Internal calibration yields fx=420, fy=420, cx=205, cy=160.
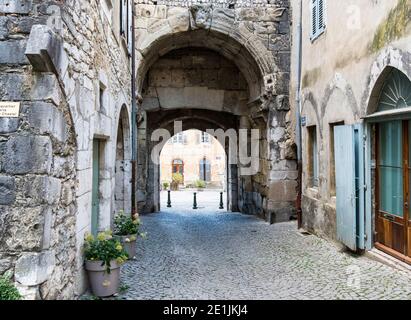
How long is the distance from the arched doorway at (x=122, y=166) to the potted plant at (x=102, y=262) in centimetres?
377

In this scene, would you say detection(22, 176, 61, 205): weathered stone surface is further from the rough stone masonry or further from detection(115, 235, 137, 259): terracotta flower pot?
detection(115, 235, 137, 259): terracotta flower pot

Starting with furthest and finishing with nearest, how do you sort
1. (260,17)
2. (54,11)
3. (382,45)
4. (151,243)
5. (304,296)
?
(260,17) → (151,243) → (382,45) → (304,296) → (54,11)

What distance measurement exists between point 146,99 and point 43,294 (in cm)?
812

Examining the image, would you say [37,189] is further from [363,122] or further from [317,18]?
[317,18]

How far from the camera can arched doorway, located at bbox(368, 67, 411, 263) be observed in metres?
4.92

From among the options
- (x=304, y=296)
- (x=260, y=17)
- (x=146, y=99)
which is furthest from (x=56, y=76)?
(x=146, y=99)

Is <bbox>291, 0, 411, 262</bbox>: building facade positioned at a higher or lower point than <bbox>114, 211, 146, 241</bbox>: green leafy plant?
higher

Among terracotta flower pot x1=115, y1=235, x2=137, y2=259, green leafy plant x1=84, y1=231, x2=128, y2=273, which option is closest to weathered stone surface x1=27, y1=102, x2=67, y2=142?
green leafy plant x1=84, y1=231, x2=128, y2=273

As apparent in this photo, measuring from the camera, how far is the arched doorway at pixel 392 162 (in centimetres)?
492

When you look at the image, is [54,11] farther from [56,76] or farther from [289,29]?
[289,29]

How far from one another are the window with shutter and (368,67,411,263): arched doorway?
7.57ft

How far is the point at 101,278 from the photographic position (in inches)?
160

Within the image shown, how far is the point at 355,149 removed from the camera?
5.73 metres

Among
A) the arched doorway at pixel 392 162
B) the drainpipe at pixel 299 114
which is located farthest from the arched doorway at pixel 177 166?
the arched doorway at pixel 392 162
